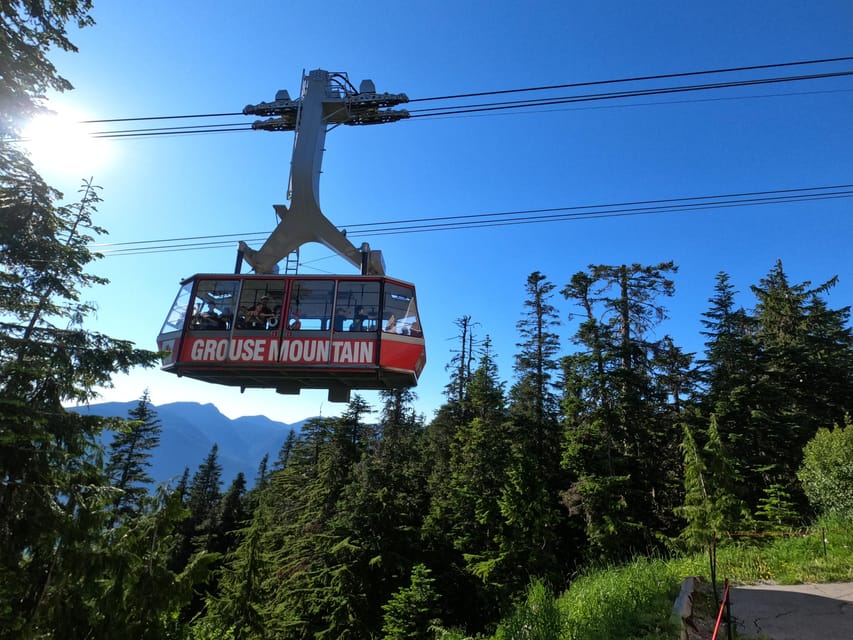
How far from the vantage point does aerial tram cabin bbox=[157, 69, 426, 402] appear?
10.2 meters

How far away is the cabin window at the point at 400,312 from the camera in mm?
10375

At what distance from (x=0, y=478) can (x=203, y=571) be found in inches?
238

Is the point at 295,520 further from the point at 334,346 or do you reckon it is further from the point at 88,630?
the point at 334,346

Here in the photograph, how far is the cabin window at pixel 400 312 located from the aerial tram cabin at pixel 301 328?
2 centimetres

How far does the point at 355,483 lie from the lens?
92.0 feet

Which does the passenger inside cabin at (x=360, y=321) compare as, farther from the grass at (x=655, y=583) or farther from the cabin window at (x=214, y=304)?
the grass at (x=655, y=583)

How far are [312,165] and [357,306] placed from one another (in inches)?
162

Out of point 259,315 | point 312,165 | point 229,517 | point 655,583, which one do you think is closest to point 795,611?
point 655,583

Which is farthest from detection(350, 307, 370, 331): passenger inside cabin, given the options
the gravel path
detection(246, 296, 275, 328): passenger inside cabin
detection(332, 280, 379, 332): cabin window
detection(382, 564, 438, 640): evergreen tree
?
detection(382, 564, 438, 640): evergreen tree

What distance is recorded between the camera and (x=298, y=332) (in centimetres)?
1040

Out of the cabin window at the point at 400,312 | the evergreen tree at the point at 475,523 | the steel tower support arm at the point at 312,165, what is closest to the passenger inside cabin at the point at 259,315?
the steel tower support arm at the point at 312,165

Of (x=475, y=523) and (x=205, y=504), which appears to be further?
(x=205, y=504)

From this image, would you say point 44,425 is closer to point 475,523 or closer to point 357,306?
point 357,306

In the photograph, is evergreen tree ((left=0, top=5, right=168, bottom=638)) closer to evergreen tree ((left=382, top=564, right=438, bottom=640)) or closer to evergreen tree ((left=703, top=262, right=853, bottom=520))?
evergreen tree ((left=382, top=564, right=438, bottom=640))
